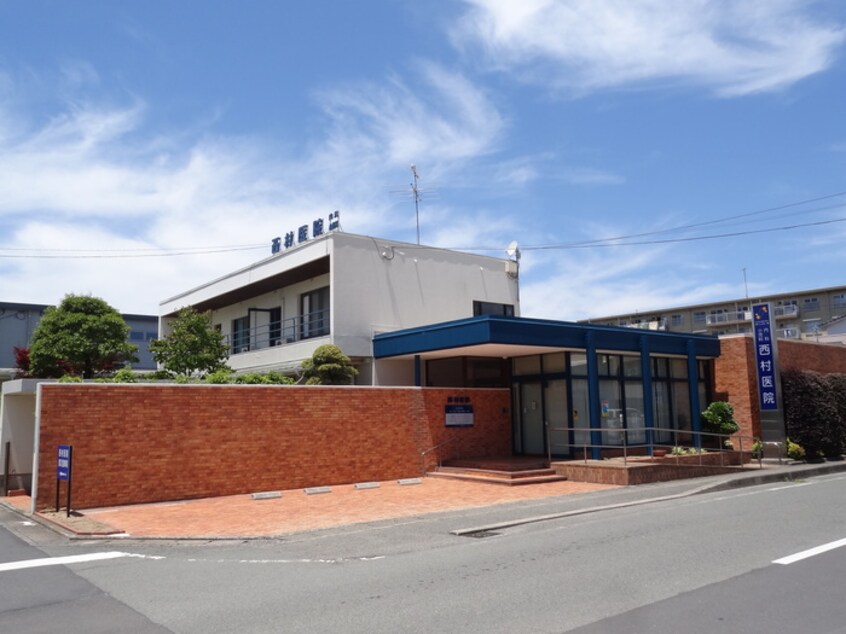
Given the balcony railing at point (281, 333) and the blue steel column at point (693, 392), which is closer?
the blue steel column at point (693, 392)

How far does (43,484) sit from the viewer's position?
14.6 m

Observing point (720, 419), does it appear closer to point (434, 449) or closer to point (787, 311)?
point (434, 449)

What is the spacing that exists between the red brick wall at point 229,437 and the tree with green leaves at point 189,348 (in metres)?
7.44

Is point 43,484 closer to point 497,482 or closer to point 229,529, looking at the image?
point 229,529

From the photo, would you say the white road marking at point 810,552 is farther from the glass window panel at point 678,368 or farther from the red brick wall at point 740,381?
the red brick wall at point 740,381

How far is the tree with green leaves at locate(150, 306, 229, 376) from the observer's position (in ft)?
80.3

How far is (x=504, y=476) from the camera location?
18781 millimetres

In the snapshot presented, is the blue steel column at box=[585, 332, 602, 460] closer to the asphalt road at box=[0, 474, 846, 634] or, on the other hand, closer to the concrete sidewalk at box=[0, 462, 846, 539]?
the concrete sidewalk at box=[0, 462, 846, 539]

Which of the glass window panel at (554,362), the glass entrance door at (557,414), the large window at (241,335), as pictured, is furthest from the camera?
the large window at (241,335)

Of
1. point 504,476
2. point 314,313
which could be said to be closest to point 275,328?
point 314,313

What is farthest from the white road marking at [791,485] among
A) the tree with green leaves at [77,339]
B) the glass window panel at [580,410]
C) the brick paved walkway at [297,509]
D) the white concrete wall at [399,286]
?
the tree with green leaves at [77,339]

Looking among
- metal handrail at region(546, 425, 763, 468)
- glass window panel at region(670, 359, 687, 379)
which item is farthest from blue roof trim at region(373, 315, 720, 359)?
metal handrail at region(546, 425, 763, 468)

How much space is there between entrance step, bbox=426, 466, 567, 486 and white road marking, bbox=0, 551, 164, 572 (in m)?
10.0

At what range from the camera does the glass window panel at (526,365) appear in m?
22.7
